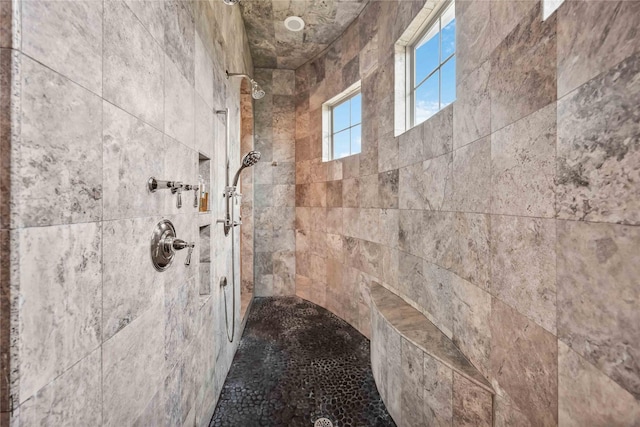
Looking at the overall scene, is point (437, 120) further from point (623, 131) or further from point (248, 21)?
point (248, 21)

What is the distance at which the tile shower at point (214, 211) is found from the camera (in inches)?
20.3

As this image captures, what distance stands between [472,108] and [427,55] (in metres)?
0.89

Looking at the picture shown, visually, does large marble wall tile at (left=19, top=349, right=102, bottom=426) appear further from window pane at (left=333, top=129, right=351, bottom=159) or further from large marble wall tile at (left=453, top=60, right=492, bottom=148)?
window pane at (left=333, top=129, right=351, bottom=159)

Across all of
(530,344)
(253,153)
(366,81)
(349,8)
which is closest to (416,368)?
(530,344)

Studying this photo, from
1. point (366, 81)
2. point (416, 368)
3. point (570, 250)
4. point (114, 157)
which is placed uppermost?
point (366, 81)

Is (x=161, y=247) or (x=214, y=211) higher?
(x=214, y=211)

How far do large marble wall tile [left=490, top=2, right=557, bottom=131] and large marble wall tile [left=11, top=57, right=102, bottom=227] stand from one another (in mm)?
1319

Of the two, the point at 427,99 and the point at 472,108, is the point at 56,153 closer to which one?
the point at 472,108

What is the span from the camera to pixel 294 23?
2771 mm

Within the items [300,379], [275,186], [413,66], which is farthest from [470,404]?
[275,186]

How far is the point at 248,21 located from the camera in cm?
276

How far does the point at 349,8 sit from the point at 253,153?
1739 millimetres

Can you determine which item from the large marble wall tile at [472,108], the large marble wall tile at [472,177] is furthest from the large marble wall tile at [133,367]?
the large marble wall tile at [472,108]

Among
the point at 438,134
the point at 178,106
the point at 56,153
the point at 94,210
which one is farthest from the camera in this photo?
Result: the point at 438,134
